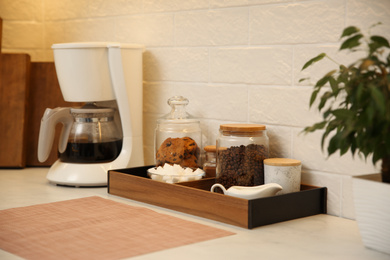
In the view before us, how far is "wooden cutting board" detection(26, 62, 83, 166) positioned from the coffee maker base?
291 millimetres

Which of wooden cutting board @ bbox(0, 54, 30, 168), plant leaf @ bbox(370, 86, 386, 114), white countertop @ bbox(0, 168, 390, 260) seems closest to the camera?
plant leaf @ bbox(370, 86, 386, 114)

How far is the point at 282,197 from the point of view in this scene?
1223mm

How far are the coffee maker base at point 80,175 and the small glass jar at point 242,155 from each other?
0.38 m

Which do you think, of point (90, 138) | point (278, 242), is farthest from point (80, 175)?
point (278, 242)

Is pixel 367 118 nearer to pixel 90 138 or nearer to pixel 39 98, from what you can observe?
pixel 90 138

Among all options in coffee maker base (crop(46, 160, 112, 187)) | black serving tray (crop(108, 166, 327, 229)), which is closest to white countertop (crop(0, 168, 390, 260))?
black serving tray (crop(108, 166, 327, 229))

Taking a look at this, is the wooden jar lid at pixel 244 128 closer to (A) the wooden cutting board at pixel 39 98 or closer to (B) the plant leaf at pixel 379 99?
(B) the plant leaf at pixel 379 99

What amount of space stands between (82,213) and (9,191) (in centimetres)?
34

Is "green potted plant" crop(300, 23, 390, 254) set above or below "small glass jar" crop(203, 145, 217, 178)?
above

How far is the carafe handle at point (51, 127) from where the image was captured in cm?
163

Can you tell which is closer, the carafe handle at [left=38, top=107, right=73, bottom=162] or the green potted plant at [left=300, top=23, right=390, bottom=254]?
the green potted plant at [left=300, top=23, right=390, bottom=254]

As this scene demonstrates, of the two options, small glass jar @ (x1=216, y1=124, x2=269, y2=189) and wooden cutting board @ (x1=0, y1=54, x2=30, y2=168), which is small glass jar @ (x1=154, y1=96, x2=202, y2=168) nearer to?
small glass jar @ (x1=216, y1=124, x2=269, y2=189)

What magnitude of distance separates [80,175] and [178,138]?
300 mm

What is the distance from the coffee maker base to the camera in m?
1.59
